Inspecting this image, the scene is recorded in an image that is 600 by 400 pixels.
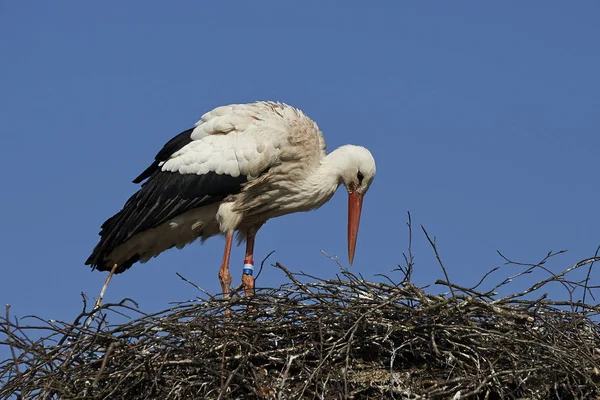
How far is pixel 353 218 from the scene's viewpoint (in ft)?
26.6

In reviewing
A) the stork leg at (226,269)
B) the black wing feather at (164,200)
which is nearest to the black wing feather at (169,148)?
the black wing feather at (164,200)

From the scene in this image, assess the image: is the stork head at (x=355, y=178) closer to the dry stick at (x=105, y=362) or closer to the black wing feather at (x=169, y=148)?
the black wing feather at (x=169, y=148)

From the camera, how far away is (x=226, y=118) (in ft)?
25.9

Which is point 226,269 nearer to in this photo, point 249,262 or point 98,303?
point 249,262

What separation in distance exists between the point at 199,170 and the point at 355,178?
3.63 ft

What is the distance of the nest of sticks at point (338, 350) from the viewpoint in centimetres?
542

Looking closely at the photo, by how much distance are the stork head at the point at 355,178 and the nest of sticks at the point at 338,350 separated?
2217 mm

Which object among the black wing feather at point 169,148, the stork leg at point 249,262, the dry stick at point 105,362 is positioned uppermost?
the black wing feather at point 169,148

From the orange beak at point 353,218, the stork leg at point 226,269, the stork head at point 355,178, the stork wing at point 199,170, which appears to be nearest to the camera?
the stork wing at point 199,170

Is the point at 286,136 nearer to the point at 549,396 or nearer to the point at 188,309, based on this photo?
the point at 188,309

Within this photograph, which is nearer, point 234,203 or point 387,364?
point 387,364

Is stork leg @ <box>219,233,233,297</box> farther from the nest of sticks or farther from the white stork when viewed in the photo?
the nest of sticks

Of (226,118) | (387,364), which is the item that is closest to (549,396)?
(387,364)

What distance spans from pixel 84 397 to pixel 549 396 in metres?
2.26
